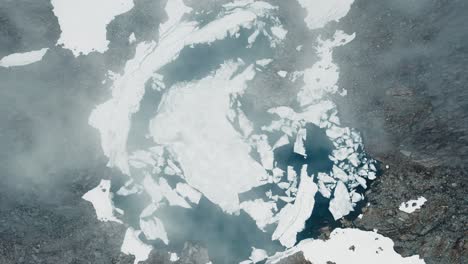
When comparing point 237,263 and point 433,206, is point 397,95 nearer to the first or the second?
point 433,206

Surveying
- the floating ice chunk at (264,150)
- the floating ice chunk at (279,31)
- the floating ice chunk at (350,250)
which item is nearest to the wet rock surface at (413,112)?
the floating ice chunk at (350,250)

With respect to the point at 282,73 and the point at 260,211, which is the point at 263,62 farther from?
the point at 260,211

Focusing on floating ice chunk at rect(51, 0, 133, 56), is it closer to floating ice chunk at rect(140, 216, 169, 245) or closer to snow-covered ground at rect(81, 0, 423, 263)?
snow-covered ground at rect(81, 0, 423, 263)

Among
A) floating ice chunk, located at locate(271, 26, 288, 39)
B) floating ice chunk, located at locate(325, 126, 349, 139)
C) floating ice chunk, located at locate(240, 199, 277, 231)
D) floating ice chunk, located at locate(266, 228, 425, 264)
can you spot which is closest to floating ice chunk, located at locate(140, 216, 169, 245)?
floating ice chunk, located at locate(240, 199, 277, 231)

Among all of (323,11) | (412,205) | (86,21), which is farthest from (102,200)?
(323,11)

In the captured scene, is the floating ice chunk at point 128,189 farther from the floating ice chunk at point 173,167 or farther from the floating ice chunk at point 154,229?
the floating ice chunk at point 173,167

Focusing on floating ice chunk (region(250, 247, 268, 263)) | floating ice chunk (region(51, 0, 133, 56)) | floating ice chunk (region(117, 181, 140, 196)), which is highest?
floating ice chunk (region(51, 0, 133, 56))

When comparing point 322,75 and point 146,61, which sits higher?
point 146,61
